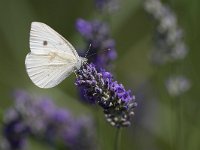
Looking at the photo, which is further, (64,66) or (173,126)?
(173,126)

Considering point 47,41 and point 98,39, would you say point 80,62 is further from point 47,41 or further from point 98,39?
point 98,39

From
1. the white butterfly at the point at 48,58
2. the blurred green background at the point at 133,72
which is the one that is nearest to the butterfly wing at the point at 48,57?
the white butterfly at the point at 48,58

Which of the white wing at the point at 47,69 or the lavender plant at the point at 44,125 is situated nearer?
the white wing at the point at 47,69

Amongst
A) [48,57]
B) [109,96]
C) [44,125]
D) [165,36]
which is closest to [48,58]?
[48,57]

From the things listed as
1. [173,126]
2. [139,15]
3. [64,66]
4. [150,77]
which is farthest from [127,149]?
[139,15]

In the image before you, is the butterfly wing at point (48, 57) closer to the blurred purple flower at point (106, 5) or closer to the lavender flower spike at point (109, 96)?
the lavender flower spike at point (109, 96)

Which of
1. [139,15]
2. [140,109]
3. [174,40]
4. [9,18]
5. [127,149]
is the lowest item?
[127,149]

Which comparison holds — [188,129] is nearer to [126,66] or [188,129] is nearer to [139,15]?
[126,66]
